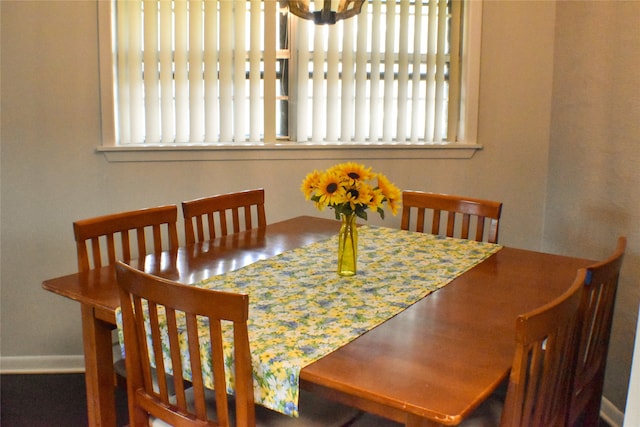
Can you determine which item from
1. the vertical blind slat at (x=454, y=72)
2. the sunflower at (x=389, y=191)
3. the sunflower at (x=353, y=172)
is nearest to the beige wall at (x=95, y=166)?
the vertical blind slat at (x=454, y=72)

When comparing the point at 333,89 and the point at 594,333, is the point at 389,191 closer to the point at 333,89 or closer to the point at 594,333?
the point at 594,333

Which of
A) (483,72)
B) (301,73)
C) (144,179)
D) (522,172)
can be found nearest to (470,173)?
(522,172)

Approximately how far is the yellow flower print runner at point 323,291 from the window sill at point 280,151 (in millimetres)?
814

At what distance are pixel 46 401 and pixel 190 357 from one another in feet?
6.07

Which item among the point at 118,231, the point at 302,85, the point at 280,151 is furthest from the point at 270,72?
the point at 118,231

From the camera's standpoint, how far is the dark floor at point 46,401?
2.77 metres

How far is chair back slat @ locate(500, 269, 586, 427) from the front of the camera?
1.31m

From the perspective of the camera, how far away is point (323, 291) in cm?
188

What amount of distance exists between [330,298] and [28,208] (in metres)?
1.95

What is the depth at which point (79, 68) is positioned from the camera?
10.1 ft

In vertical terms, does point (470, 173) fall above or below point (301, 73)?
below

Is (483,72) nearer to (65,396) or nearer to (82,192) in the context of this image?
(82,192)

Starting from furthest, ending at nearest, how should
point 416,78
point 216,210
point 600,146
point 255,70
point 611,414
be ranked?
point 416,78 → point 255,70 → point 600,146 → point 611,414 → point 216,210

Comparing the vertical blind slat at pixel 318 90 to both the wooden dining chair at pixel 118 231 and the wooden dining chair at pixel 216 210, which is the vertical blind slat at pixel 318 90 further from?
the wooden dining chair at pixel 118 231
